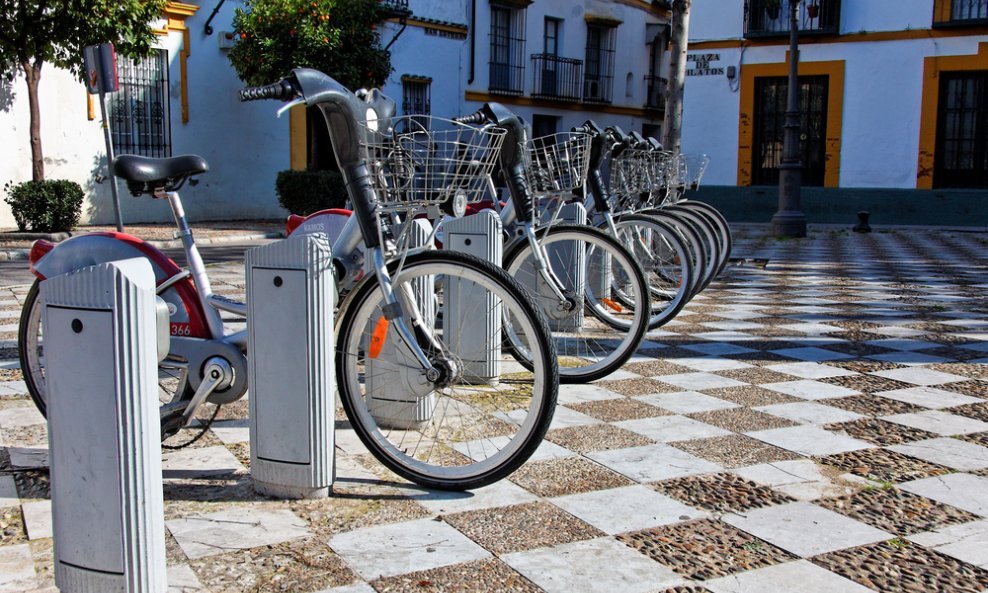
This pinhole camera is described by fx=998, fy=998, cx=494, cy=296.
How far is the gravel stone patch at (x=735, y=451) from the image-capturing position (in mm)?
3737

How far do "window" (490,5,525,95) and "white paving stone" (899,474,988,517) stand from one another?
2279 centimetres

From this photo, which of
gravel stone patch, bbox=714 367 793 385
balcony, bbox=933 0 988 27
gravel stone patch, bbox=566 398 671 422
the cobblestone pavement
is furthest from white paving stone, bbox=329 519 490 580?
balcony, bbox=933 0 988 27

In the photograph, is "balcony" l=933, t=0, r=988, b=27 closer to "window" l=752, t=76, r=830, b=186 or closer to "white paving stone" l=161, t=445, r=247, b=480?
"window" l=752, t=76, r=830, b=186

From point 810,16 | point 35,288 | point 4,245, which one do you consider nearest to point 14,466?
point 35,288

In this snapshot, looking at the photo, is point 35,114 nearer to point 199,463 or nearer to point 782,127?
point 199,463

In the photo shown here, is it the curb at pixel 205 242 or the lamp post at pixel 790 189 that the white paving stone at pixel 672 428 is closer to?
the curb at pixel 205 242

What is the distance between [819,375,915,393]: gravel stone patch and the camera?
16.5 ft

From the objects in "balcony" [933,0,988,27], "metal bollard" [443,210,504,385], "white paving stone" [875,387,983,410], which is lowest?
"white paving stone" [875,387,983,410]

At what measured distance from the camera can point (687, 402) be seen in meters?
4.66

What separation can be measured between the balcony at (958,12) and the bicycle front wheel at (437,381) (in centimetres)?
1853

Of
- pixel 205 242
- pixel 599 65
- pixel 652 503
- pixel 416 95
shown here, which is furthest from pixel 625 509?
pixel 599 65

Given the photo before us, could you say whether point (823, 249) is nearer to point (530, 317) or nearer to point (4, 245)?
point (4, 245)

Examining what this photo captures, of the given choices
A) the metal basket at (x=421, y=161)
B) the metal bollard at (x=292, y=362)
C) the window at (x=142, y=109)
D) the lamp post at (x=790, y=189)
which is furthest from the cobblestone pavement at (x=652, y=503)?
the window at (x=142, y=109)

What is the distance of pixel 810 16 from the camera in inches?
824
